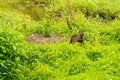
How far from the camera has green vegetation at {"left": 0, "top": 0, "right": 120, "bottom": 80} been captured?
7223 millimetres

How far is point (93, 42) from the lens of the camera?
9.46 m

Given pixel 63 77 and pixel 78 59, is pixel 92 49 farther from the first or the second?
pixel 63 77

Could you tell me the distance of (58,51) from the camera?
27.3 feet

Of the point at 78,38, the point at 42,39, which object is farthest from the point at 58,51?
the point at 42,39

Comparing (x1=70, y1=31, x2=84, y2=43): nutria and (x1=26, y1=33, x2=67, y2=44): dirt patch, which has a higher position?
(x1=70, y1=31, x2=84, y2=43): nutria

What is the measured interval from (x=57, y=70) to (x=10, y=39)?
4.46ft

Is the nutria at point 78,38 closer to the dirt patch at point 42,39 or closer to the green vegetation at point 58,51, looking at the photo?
the green vegetation at point 58,51

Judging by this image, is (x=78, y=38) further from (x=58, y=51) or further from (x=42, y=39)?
(x=42, y=39)

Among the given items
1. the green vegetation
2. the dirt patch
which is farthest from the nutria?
the dirt patch

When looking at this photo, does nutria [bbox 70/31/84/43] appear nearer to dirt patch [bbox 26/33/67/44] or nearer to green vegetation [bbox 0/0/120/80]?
green vegetation [bbox 0/0/120/80]

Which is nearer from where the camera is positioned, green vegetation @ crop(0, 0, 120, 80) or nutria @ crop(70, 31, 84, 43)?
green vegetation @ crop(0, 0, 120, 80)

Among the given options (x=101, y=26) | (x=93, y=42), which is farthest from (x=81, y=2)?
(x=93, y=42)

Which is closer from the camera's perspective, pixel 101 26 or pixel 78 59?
pixel 78 59

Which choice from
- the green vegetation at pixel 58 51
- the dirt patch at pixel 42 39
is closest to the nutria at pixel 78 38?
the green vegetation at pixel 58 51
